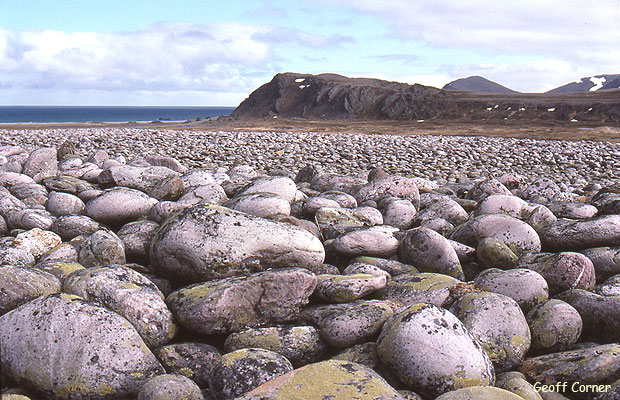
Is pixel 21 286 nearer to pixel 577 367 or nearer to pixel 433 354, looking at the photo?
pixel 433 354

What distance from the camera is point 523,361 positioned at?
12.4 ft

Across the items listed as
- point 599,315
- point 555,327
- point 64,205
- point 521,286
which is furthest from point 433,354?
point 64,205

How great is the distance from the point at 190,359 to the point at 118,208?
308 centimetres

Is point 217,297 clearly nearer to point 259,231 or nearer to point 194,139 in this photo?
point 259,231

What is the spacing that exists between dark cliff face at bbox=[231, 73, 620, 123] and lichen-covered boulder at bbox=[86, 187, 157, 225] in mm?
31079

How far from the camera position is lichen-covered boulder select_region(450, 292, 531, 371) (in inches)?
145

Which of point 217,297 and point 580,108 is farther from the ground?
point 580,108

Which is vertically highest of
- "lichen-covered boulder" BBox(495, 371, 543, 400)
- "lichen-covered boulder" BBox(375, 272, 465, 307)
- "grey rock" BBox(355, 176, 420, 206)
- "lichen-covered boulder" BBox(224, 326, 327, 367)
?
"grey rock" BBox(355, 176, 420, 206)

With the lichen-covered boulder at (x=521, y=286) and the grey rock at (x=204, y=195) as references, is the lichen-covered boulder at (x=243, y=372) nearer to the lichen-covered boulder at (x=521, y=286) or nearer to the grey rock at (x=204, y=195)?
the lichen-covered boulder at (x=521, y=286)

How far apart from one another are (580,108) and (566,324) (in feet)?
111

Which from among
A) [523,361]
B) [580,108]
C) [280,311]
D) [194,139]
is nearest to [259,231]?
[280,311]

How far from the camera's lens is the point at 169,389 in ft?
9.77

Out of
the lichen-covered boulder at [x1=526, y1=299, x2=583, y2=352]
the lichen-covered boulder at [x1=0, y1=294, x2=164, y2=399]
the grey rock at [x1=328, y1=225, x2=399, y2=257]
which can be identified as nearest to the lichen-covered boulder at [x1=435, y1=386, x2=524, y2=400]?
the lichen-covered boulder at [x1=526, y1=299, x2=583, y2=352]

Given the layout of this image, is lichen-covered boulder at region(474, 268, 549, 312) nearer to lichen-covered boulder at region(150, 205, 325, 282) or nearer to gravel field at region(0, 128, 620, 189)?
lichen-covered boulder at region(150, 205, 325, 282)
